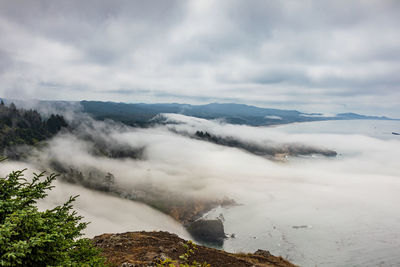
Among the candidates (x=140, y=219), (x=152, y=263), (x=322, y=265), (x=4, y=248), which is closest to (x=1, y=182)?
(x=4, y=248)

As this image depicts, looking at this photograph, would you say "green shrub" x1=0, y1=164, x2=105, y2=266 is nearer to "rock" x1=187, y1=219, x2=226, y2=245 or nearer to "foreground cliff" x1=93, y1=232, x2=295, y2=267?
"foreground cliff" x1=93, y1=232, x2=295, y2=267

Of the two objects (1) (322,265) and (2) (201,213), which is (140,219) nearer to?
(2) (201,213)

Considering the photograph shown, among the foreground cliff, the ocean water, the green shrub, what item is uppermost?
the green shrub

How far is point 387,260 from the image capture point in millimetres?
83312

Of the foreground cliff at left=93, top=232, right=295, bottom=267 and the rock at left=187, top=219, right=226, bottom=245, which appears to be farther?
the rock at left=187, top=219, right=226, bottom=245

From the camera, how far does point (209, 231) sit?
103812 mm

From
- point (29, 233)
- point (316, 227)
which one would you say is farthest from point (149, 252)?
point (316, 227)

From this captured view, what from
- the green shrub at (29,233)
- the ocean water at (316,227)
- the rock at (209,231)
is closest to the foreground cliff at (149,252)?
the green shrub at (29,233)

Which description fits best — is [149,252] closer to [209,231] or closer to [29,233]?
[29,233]

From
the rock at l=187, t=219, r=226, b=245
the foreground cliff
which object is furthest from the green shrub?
the rock at l=187, t=219, r=226, b=245

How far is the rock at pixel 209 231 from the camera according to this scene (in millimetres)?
101062

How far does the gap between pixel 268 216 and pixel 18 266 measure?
14553cm

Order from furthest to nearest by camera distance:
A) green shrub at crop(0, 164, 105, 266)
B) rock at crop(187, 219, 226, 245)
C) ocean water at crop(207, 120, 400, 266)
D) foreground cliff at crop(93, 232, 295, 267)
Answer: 1. rock at crop(187, 219, 226, 245)
2. ocean water at crop(207, 120, 400, 266)
3. foreground cliff at crop(93, 232, 295, 267)
4. green shrub at crop(0, 164, 105, 266)

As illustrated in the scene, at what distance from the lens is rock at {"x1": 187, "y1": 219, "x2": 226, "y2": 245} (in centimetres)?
10106
